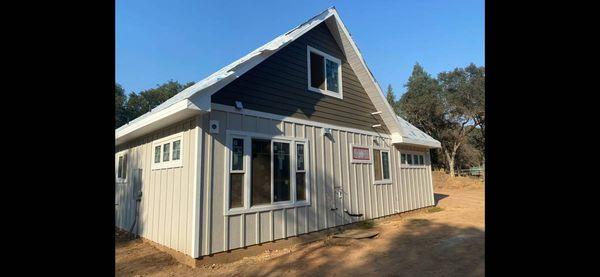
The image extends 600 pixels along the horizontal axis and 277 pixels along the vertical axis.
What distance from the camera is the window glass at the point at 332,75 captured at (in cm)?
1000

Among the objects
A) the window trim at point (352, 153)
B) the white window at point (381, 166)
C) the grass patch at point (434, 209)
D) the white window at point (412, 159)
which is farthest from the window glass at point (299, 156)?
the grass patch at point (434, 209)

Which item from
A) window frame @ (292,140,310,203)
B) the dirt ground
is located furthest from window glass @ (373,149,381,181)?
window frame @ (292,140,310,203)

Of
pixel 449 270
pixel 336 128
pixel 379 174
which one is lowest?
pixel 449 270

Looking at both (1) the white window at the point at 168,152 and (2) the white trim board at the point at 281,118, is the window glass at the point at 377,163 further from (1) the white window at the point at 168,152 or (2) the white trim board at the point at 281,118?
(1) the white window at the point at 168,152

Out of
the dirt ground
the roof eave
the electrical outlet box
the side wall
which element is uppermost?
the roof eave

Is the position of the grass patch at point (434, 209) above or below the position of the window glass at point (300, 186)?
below

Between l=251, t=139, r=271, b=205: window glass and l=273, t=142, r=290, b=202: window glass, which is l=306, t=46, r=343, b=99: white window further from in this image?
l=251, t=139, r=271, b=205: window glass

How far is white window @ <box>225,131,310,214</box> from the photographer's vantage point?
23.3 feet

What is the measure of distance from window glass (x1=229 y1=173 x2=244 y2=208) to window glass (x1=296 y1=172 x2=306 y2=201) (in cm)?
161

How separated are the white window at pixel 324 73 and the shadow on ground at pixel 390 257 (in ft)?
13.3
